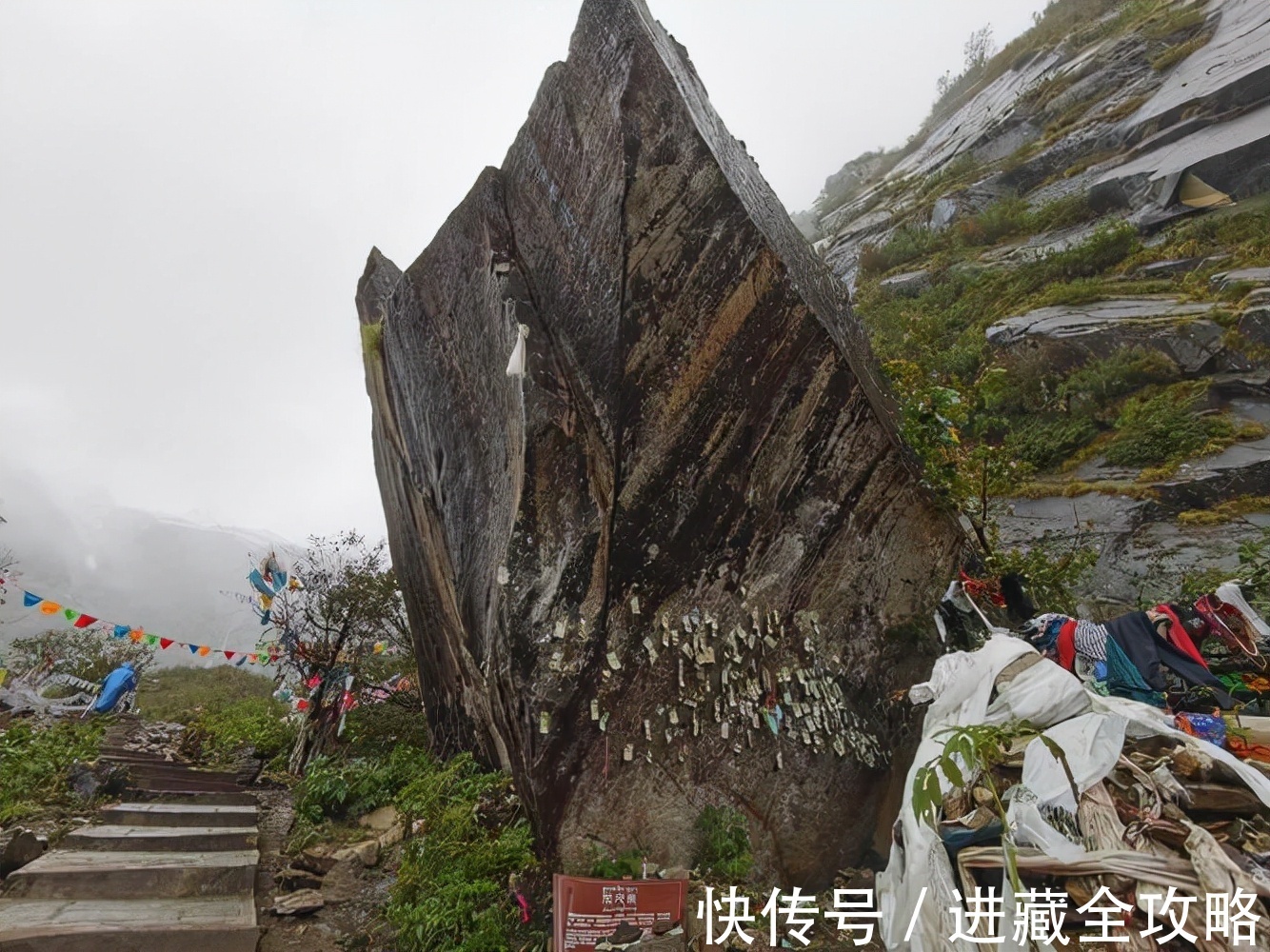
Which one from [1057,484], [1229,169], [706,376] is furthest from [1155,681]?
[1229,169]

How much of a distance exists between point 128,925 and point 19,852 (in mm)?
2272

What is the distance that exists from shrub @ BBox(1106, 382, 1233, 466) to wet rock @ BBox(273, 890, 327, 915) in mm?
12128

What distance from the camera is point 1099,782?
376cm

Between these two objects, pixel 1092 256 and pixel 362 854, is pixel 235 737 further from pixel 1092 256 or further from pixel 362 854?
pixel 1092 256

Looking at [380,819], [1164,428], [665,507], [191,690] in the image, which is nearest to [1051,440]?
[1164,428]

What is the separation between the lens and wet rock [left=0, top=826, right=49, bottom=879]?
588cm

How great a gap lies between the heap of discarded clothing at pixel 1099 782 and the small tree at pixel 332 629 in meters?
9.91

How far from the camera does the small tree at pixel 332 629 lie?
1124cm

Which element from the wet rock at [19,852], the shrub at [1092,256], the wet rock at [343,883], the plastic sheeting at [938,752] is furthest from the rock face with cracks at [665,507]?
the shrub at [1092,256]

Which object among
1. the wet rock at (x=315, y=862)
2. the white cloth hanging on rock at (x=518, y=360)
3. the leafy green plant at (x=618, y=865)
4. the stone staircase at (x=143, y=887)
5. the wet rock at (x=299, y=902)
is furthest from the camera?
the wet rock at (x=315, y=862)

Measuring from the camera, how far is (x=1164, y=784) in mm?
3621

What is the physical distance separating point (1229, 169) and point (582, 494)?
15.8m

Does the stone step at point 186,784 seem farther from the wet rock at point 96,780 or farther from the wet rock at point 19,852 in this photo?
the wet rock at point 19,852

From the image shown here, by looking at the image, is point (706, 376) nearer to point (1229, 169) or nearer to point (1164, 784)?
point (1164, 784)
